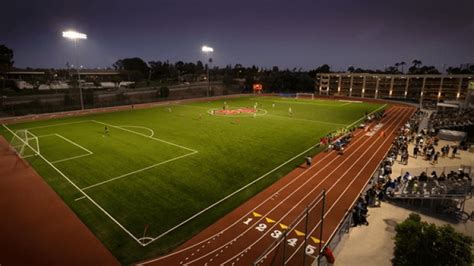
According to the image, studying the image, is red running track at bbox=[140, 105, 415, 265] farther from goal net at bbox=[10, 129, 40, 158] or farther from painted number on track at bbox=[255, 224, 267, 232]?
goal net at bbox=[10, 129, 40, 158]

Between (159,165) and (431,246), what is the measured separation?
18.0 meters

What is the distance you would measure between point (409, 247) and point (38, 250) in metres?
14.4

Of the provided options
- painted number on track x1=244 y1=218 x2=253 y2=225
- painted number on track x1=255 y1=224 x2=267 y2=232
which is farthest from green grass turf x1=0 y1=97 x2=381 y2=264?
painted number on track x1=255 y1=224 x2=267 y2=232

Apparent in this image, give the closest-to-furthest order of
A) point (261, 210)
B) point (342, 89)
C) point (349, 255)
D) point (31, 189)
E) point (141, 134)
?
point (349, 255) < point (261, 210) < point (31, 189) < point (141, 134) < point (342, 89)

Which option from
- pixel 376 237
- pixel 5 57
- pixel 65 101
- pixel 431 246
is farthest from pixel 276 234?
pixel 5 57

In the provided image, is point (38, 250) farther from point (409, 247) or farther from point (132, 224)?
point (409, 247)

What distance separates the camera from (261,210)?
15352 mm

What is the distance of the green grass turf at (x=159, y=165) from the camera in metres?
14.1

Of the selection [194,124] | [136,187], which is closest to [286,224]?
[136,187]

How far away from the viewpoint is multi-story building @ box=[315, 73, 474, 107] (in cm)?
7419

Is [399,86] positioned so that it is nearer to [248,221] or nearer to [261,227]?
[248,221]

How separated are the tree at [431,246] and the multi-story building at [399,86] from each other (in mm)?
71417

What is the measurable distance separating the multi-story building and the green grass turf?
54507 millimetres

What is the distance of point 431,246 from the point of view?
9008mm
